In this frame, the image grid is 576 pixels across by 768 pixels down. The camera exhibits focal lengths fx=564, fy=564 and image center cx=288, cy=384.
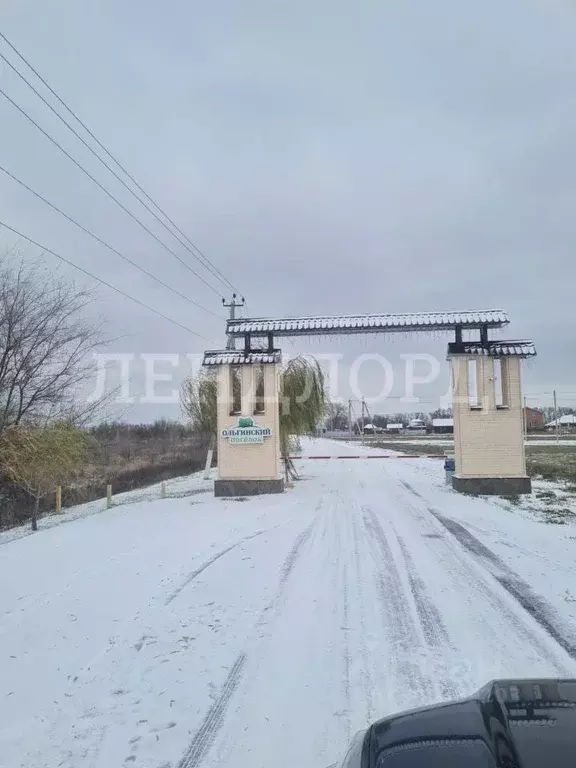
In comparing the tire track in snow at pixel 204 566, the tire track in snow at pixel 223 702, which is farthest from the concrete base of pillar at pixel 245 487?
the tire track in snow at pixel 223 702

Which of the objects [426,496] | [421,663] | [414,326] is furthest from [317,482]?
[421,663]

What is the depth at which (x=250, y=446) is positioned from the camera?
Result: 1591cm

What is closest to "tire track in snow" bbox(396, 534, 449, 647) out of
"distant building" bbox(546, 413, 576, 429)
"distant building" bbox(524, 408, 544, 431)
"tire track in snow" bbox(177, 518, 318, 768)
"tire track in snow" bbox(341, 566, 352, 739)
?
"tire track in snow" bbox(341, 566, 352, 739)

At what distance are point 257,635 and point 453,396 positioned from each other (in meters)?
11.7

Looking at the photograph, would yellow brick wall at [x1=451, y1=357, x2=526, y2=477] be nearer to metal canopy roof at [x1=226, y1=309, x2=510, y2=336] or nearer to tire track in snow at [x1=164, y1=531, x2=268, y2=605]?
metal canopy roof at [x1=226, y1=309, x2=510, y2=336]

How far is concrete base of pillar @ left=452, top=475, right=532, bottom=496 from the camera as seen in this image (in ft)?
48.9

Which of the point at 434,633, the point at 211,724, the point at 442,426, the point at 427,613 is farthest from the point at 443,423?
the point at 211,724

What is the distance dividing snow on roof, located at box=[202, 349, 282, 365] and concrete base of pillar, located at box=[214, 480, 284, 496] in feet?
11.0

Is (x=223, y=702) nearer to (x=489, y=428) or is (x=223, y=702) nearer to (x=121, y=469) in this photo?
(x=489, y=428)

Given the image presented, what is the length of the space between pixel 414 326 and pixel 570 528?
718 cm

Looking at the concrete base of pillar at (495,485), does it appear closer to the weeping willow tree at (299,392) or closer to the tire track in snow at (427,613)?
the weeping willow tree at (299,392)

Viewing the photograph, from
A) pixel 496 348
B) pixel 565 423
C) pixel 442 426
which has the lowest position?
pixel 442 426

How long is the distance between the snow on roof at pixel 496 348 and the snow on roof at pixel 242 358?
16.1 feet

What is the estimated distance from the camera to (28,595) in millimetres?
6578
